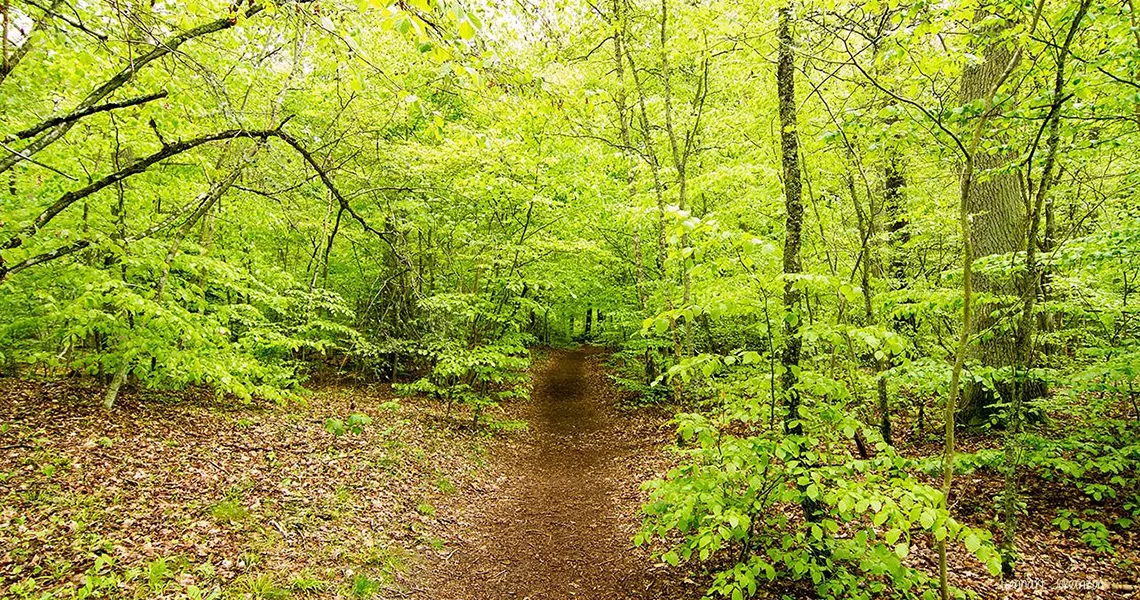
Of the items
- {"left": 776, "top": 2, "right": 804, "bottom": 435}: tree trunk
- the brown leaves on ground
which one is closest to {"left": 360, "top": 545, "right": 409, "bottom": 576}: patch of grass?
the brown leaves on ground

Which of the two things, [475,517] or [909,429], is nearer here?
[475,517]

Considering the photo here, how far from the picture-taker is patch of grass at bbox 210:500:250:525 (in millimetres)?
5797

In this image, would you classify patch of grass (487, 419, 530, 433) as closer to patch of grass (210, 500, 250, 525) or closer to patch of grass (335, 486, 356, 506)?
patch of grass (335, 486, 356, 506)

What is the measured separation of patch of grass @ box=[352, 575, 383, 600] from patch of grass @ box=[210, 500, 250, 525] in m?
1.48

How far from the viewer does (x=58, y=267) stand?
21.9 feet

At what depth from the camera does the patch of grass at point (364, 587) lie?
5.32m

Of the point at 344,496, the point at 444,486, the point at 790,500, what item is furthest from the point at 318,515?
the point at 790,500

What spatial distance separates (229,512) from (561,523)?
13.4 feet

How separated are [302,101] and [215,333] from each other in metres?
7.14

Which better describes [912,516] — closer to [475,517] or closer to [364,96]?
[475,517]

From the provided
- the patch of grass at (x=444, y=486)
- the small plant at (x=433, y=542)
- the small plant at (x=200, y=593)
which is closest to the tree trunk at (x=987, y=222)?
the small plant at (x=433, y=542)

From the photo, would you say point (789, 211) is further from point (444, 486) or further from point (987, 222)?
point (444, 486)

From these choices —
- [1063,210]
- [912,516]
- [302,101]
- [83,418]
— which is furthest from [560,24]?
[1063,210]

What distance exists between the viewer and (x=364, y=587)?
5.40 metres
